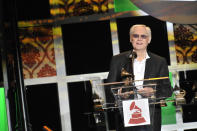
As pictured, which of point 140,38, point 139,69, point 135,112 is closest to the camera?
point 135,112

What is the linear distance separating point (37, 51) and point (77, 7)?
2.82 feet

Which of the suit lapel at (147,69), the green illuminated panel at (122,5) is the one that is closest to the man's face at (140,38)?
the suit lapel at (147,69)

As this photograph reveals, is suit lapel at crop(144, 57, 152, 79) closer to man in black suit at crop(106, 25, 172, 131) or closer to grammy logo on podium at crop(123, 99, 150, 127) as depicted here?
man in black suit at crop(106, 25, 172, 131)

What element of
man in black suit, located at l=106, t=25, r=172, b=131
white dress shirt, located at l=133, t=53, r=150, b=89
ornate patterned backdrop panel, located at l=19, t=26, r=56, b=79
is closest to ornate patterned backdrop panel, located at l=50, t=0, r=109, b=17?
ornate patterned backdrop panel, located at l=19, t=26, r=56, b=79

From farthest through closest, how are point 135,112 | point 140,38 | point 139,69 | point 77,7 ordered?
point 77,7 → point 140,38 → point 139,69 → point 135,112

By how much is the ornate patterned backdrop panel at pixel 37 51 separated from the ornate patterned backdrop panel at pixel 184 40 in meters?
1.80

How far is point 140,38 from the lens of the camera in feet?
11.6

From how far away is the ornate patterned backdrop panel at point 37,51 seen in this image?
17.3ft

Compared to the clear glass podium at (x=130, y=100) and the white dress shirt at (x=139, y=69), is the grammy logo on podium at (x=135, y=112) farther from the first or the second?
the white dress shirt at (x=139, y=69)

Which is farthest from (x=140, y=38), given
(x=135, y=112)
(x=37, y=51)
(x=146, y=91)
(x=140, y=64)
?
(x=37, y=51)

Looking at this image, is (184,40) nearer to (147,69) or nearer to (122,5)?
(122,5)

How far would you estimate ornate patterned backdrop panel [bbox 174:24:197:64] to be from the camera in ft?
17.3

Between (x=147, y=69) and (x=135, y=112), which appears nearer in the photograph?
(x=135, y=112)

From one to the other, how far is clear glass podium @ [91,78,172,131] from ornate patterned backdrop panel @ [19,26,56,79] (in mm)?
2686
